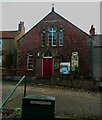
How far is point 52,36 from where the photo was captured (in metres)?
33.4

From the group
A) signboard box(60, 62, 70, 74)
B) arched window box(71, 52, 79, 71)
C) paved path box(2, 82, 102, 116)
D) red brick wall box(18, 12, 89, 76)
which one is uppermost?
red brick wall box(18, 12, 89, 76)

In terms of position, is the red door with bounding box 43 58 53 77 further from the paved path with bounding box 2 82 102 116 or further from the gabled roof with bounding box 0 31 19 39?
the paved path with bounding box 2 82 102 116

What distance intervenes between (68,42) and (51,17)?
4355 mm

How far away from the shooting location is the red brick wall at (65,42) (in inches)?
1254

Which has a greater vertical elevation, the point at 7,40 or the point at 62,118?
the point at 7,40

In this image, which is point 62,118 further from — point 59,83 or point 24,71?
point 24,71

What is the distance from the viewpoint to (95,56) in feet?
100

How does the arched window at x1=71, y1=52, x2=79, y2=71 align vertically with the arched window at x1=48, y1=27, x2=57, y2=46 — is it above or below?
below

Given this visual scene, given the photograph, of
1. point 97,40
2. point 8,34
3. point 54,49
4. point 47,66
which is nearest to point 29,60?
point 47,66

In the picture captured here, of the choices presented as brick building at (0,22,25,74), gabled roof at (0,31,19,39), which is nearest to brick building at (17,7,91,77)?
brick building at (0,22,25,74)

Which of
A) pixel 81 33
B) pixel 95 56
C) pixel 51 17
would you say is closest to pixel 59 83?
pixel 95 56

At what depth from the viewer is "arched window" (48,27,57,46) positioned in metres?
33.2

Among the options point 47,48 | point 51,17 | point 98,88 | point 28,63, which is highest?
point 51,17

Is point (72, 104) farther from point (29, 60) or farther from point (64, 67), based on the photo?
point (29, 60)
